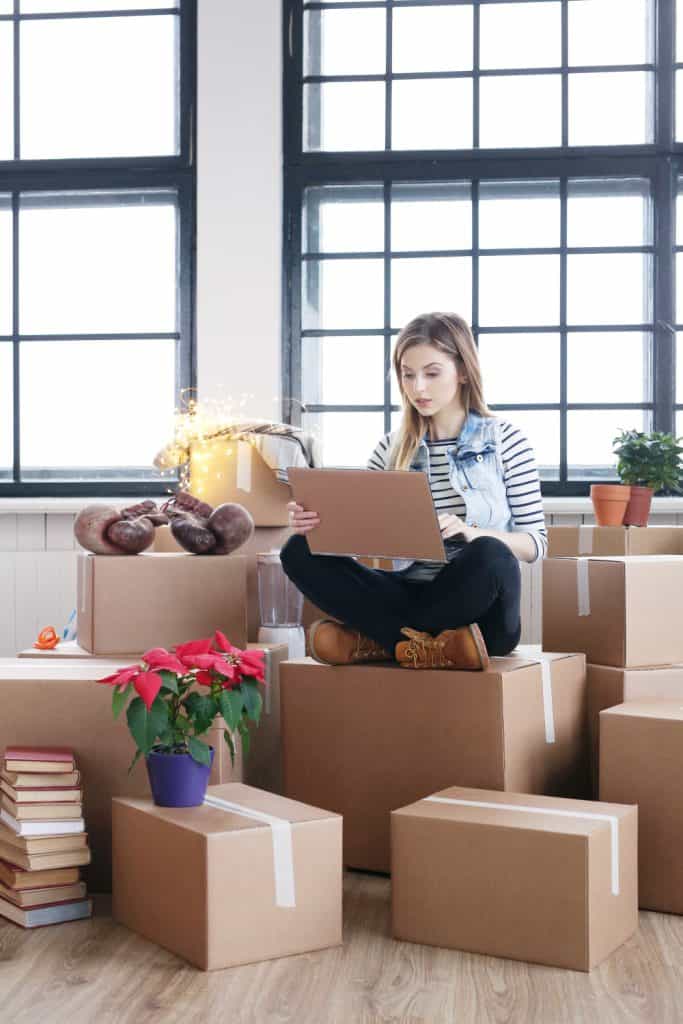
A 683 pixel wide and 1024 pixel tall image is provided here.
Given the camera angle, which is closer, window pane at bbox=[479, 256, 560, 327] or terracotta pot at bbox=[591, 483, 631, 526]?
terracotta pot at bbox=[591, 483, 631, 526]

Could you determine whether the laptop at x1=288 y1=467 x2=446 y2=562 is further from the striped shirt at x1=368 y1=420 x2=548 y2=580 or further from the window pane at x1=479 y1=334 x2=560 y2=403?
the window pane at x1=479 y1=334 x2=560 y2=403

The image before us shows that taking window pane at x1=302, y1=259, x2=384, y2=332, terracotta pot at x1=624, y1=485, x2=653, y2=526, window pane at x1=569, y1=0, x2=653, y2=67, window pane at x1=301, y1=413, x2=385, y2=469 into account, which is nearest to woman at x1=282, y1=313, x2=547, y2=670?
terracotta pot at x1=624, y1=485, x2=653, y2=526

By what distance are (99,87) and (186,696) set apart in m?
2.64

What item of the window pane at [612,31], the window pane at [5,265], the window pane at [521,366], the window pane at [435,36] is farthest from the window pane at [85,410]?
the window pane at [612,31]

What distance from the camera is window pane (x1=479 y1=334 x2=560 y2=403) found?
3537mm

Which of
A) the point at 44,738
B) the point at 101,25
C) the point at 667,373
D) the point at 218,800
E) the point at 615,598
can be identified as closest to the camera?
the point at 218,800

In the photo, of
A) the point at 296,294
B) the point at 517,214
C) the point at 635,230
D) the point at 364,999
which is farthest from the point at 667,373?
the point at 364,999

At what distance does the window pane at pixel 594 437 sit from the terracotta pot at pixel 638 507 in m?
0.57

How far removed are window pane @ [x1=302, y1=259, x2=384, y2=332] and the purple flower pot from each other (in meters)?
2.10

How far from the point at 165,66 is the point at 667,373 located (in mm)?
1978

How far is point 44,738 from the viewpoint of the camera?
78.3 inches

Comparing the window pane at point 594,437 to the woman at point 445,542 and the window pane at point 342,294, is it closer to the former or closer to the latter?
the window pane at point 342,294

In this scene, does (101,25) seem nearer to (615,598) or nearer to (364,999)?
(615,598)

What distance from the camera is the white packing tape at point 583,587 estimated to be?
2.25 metres
